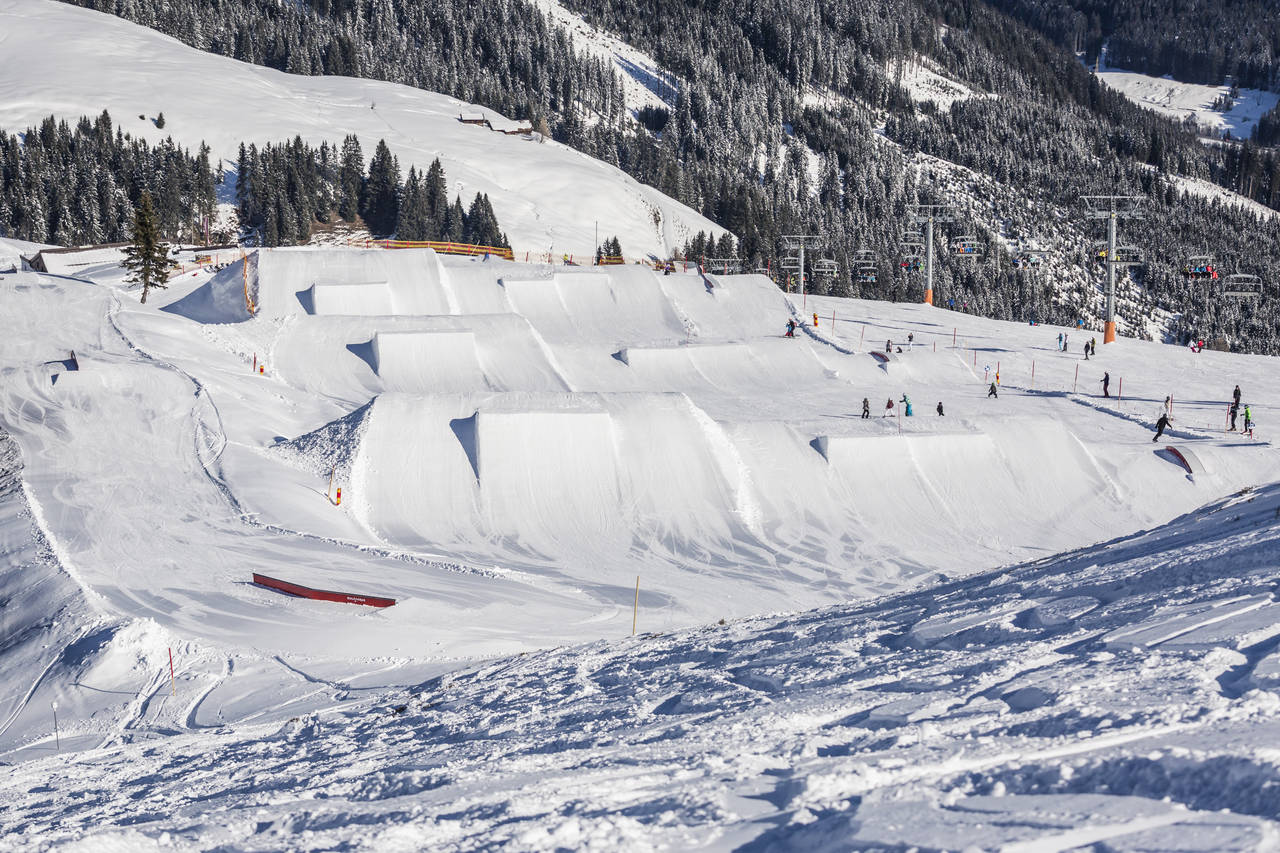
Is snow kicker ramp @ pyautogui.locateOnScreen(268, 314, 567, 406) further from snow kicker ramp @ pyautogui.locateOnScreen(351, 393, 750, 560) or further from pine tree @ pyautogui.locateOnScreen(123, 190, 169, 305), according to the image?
pine tree @ pyautogui.locateOnScreen(123, 190, 169, 305)

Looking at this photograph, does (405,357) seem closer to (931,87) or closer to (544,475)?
(544,475)

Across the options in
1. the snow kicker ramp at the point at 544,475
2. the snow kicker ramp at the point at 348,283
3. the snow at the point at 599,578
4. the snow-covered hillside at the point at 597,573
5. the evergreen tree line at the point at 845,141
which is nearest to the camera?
the snow at the point at 599,578

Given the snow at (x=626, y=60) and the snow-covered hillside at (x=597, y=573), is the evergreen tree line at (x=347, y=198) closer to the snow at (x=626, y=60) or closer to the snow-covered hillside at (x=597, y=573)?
the snow-covered hillside at (x=597, y=573)

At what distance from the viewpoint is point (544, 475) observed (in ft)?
78.8

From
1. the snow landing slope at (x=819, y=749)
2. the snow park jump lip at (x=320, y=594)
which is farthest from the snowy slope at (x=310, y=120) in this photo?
the snow landing slope at (x=819, y=749)

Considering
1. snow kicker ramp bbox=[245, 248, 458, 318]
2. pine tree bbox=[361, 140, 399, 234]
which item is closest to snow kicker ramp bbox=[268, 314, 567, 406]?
snow kicker ramp bbox=[245, 248, 458, 318]

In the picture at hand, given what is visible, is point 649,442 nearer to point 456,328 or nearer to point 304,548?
point 304,548

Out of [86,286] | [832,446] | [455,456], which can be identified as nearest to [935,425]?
[832,446]

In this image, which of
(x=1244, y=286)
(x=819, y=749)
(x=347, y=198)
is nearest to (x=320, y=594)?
(x=819, y=749)

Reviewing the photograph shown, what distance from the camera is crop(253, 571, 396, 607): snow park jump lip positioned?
1666 cm

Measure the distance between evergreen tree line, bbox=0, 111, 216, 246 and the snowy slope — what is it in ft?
23.9

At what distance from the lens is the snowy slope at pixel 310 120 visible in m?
79.9

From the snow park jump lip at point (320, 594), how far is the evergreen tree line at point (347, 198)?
55.7 m

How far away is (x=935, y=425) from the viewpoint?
27156mm
